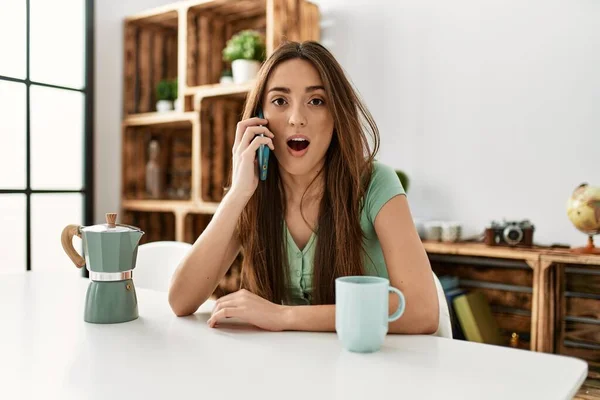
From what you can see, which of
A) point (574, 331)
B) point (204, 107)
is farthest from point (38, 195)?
point (574, 331)

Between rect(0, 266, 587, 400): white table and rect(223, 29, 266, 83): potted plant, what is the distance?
172 centimetres

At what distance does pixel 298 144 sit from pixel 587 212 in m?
1.23

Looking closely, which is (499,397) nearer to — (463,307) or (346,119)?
(346,119)

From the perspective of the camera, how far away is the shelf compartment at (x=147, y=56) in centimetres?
296

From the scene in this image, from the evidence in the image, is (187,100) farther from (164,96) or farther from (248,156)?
(248,156)

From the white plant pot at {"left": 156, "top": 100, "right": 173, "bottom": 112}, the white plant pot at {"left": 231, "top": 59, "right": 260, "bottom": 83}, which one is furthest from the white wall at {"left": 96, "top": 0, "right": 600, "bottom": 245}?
the white plant pot at {"left": 156, "top": 100, "right": 173, "bottom": 112}

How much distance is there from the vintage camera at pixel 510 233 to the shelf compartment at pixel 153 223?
6.06 ft

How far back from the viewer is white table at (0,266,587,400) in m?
0.66

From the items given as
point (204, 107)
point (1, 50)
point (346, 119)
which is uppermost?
point (1, 50)

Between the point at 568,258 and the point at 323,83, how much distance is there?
1.16m

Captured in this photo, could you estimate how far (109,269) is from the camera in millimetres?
989

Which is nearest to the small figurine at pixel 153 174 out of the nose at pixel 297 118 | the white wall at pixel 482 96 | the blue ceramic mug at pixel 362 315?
the white wall at pixel 482 96

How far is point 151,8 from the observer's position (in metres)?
3.14

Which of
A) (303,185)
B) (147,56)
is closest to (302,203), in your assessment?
(303,185)
